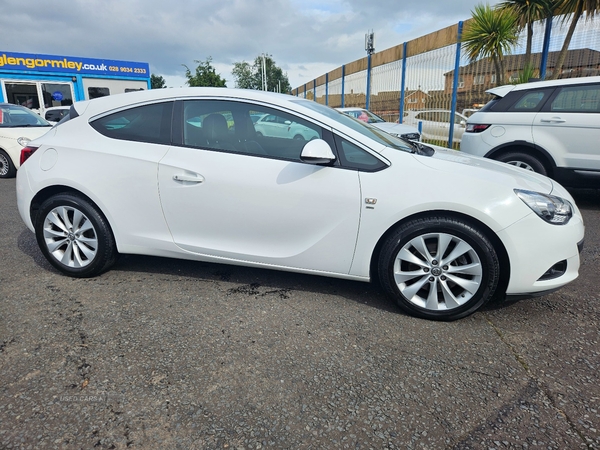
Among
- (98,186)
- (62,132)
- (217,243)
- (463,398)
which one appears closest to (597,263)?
(463,398)

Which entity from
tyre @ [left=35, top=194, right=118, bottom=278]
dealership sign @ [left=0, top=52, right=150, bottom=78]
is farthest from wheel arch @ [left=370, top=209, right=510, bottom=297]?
dealership sign @ [left=0, top=52, right=150, bottom=78]

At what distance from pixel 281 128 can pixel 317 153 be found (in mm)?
469

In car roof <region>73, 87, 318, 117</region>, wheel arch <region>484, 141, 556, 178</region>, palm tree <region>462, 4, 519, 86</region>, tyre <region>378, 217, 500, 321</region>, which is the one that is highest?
palm tree <region>462, 4, 519, 86</region>

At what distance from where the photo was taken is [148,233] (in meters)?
3.31

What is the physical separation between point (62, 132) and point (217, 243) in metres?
1.71

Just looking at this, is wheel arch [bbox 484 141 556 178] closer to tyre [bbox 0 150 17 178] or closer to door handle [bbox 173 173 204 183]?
door handle [bbox 173 173 204 183]

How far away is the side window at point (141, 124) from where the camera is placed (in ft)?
10.7

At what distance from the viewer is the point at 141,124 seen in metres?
3.32

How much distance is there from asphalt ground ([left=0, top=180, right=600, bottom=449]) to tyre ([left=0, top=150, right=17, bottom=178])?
6.71 m

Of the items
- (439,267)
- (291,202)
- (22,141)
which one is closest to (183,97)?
(291,202)

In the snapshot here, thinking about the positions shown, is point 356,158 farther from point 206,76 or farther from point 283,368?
point 206,76

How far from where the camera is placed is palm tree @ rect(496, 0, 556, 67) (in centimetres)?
903

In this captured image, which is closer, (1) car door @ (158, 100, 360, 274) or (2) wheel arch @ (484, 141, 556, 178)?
(1) car door @ (158, 100, 360, 274)

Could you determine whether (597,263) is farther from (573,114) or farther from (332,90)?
(332,90)
